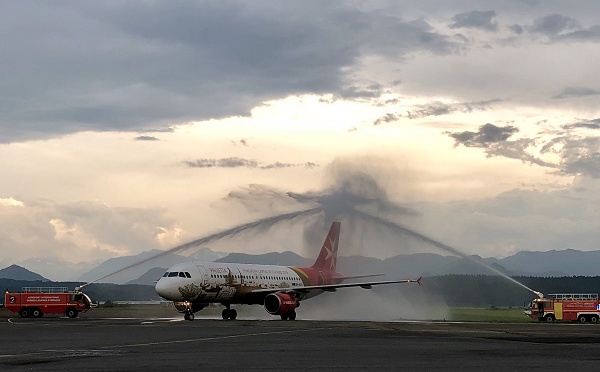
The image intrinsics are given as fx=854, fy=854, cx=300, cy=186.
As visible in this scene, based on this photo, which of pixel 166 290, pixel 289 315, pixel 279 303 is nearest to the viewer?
pixel 166 290

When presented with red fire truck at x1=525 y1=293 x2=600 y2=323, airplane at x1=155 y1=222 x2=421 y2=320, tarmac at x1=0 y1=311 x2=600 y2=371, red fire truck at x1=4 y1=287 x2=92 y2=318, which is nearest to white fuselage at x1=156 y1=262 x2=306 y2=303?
airplane at x1=155 y1=222 x2=421 y2=320

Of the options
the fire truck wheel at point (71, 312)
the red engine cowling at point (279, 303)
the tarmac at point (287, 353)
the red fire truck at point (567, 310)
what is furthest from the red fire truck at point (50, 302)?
the red fire truck at point (567, 310)

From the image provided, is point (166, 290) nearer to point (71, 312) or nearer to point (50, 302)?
point (71, 312)

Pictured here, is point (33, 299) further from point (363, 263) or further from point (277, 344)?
point (277, 344)

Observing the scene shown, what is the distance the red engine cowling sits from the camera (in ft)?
258

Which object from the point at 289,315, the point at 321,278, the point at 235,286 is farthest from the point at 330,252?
the point at 235,286

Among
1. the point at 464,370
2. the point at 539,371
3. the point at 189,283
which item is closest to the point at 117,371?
the point at 464,370

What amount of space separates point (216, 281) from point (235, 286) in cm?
284

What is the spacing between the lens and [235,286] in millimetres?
80375

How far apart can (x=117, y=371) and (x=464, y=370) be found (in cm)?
1005

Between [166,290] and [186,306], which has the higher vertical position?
[166,290]

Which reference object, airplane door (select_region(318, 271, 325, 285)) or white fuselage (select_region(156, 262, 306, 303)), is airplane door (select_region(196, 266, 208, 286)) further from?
airplane door (select_region(318, 271, 325, 285))

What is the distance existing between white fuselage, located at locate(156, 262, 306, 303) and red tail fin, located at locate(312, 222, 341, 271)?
424 inches

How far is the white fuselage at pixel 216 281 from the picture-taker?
7512 centimetres
